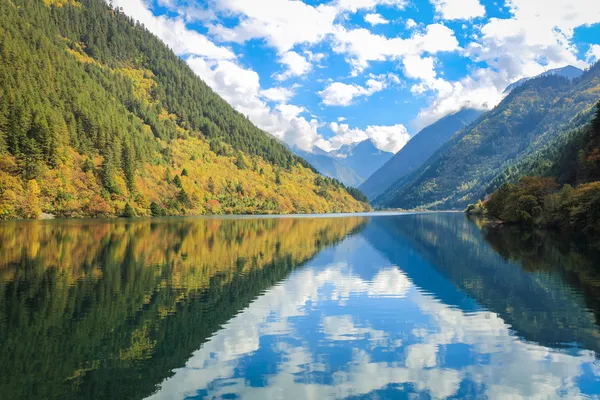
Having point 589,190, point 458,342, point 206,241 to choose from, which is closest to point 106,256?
point 206,241

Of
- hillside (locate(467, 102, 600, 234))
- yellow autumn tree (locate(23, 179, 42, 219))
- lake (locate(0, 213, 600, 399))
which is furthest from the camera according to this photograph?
yellow autumn tree (locate(23, 179, 42, 219))

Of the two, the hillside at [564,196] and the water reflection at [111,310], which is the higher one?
the hillside at [564,196]

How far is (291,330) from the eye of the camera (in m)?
21.9

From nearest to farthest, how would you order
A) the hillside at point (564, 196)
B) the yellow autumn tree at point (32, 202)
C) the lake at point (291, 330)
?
the lake at point (291, 330) → the hillside at point (564, 196) → the yellow autumn tree at point (32, 202)

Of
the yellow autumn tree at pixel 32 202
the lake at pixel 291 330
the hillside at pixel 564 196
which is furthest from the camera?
the yellow autumn tree at pixel 32 202

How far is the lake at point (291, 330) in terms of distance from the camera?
15.2 meters

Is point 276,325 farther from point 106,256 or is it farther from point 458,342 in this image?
point 106,256

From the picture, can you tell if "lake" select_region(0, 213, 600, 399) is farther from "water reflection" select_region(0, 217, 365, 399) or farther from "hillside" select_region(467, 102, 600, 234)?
"hillside" select_region(467, 102, 600, 234)

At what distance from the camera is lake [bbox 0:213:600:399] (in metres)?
15.2

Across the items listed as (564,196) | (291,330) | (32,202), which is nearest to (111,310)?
(291,330)

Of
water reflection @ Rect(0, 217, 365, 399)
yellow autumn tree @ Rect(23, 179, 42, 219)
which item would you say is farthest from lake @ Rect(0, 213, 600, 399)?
yellow autumn tree @ Rect(23, 179, 42, 219)

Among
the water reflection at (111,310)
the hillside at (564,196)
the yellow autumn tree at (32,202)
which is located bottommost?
the water reflection at (111,310)

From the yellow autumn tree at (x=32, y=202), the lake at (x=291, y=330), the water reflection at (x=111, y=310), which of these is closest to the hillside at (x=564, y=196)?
the lake at (x=291, y=330)

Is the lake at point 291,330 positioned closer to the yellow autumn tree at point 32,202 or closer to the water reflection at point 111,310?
the water reflection at point 111,310
